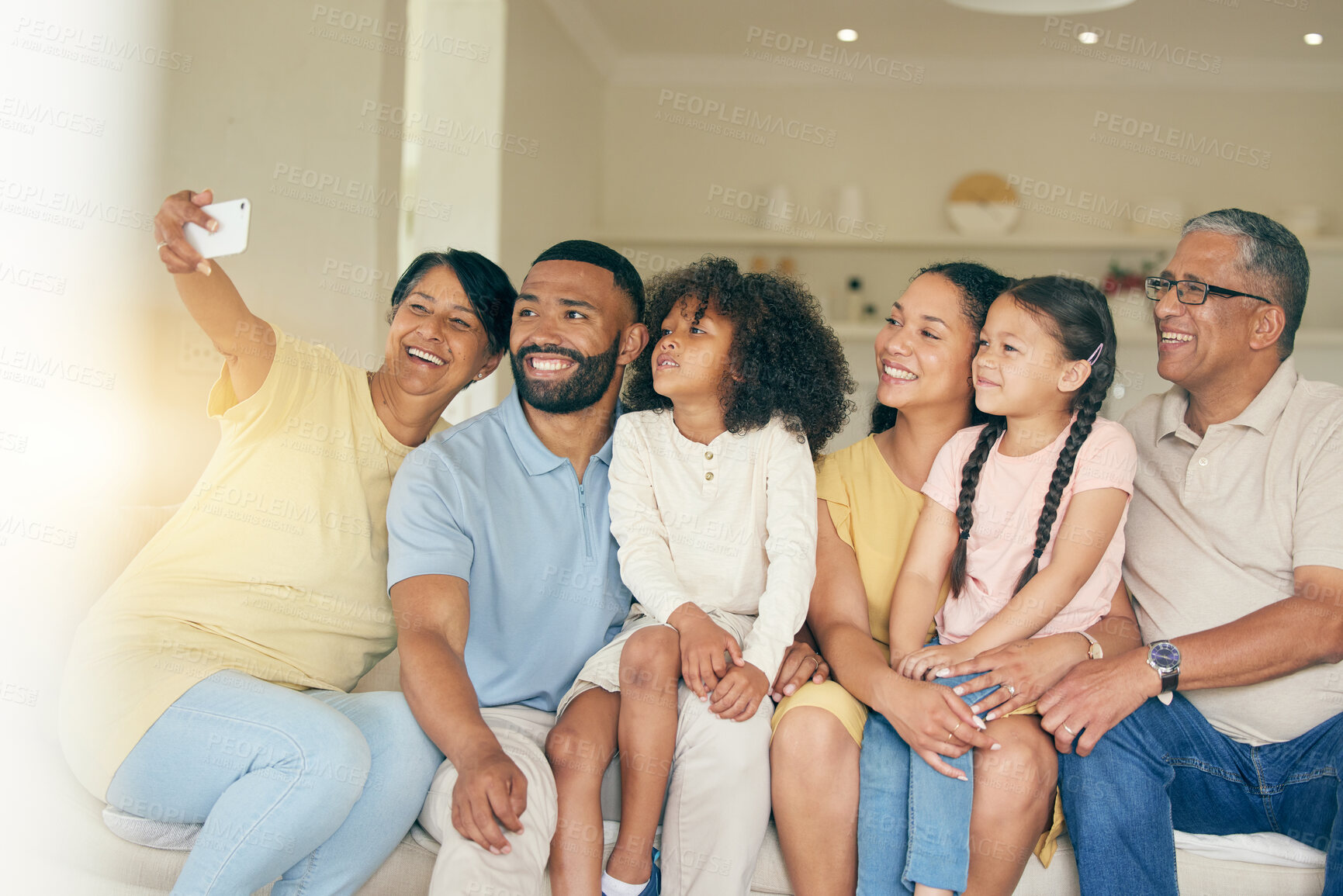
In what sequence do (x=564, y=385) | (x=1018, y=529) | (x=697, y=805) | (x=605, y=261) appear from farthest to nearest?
(x=605, y=261) → (x=564, y=385) → (x=1018, y=529) → (x=697, y=805)

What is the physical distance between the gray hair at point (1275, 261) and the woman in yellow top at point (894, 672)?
39 cm

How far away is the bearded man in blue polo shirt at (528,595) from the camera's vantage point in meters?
1.41

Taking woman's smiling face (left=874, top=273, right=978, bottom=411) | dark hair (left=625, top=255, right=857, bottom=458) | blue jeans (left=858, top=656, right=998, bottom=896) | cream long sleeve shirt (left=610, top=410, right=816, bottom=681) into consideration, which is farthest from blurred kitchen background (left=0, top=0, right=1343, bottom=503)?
blue jeans (left=858, top=656, right=998, bottom=896)

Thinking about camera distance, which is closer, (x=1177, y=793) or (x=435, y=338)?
(x=1177, y=793)

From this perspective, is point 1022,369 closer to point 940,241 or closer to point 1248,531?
point 1248,531

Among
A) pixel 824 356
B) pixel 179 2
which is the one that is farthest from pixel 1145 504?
pixel 179 2

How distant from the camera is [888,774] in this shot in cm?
150

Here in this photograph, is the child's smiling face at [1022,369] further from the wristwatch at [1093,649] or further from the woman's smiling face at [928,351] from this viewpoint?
the wristwatch at [1093,649]

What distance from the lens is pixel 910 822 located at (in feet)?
4.75

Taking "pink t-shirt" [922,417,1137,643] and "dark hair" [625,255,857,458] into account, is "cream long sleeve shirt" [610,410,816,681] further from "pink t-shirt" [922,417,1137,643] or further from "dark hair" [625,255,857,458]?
"pink t-shirt" [922,417,1137,643]

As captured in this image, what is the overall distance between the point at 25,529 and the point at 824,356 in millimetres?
1568

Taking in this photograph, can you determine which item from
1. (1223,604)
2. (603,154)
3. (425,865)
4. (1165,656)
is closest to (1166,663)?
(1165,656)

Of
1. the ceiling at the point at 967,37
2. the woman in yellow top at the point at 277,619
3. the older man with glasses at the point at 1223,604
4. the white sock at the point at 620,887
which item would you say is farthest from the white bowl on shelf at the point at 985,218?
the white sock at the point at 620,887

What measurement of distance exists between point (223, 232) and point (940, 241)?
12.9 feet
